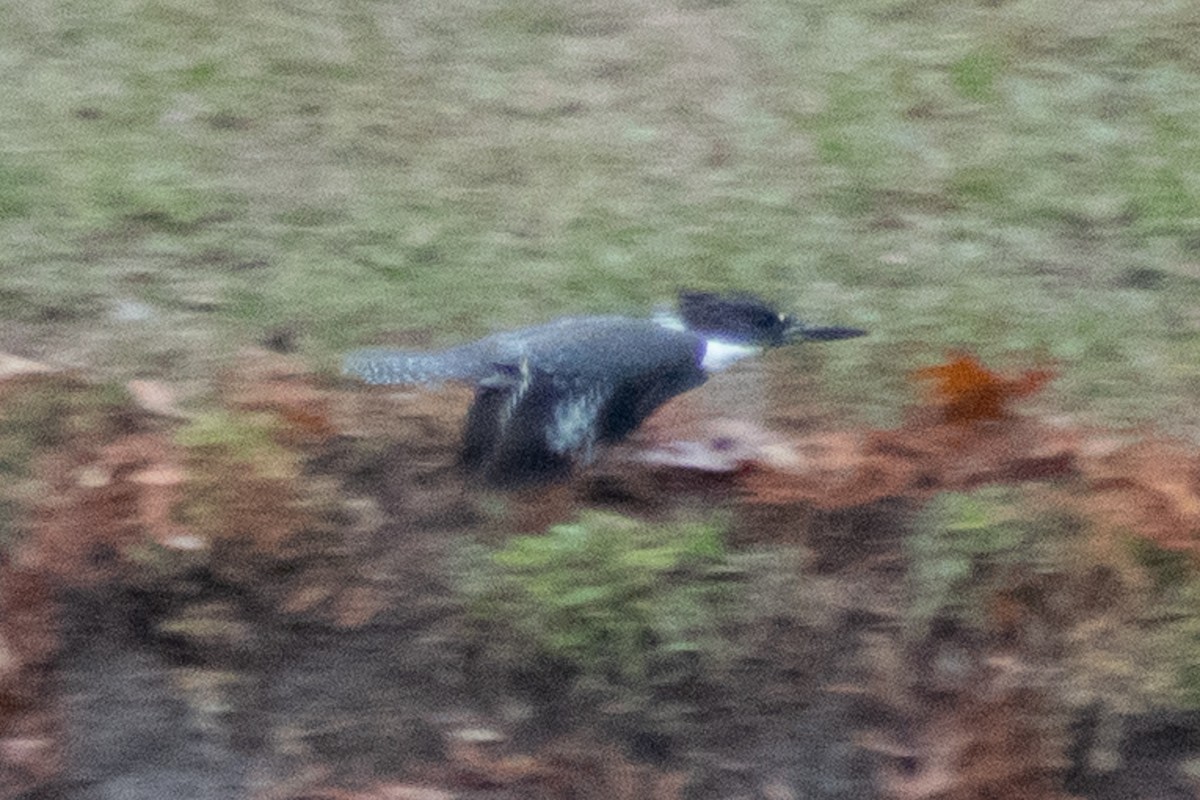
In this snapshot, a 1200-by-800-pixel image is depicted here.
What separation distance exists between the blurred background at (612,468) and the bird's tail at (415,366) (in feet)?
0.39

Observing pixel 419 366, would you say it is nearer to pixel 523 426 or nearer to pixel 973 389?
pixel 523 426

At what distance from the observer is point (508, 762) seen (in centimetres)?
300

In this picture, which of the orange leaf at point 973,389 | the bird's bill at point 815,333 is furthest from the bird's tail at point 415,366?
the orange leaf at point 973,389

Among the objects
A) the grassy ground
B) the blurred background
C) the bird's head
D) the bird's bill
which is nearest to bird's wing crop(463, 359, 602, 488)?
the blurred background

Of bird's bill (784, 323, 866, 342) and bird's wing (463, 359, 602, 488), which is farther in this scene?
bird's bill (784, 323, 866, 342)

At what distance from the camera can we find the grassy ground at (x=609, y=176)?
3.81 meters

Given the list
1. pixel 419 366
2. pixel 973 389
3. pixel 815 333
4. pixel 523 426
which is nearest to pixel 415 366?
pixel 419 366

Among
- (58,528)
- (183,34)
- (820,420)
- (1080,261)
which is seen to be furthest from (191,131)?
(1080,261)

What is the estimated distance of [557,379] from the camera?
3.07 m

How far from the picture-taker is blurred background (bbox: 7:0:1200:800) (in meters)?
2.98

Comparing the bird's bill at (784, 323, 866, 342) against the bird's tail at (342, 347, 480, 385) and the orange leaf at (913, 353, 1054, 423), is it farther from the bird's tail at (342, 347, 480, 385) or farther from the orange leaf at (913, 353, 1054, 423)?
the bird's tail at (342, 347, 480, 385)

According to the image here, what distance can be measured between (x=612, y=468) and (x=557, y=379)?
26 cm

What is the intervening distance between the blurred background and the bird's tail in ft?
0.39

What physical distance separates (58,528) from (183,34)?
81.3 inches
